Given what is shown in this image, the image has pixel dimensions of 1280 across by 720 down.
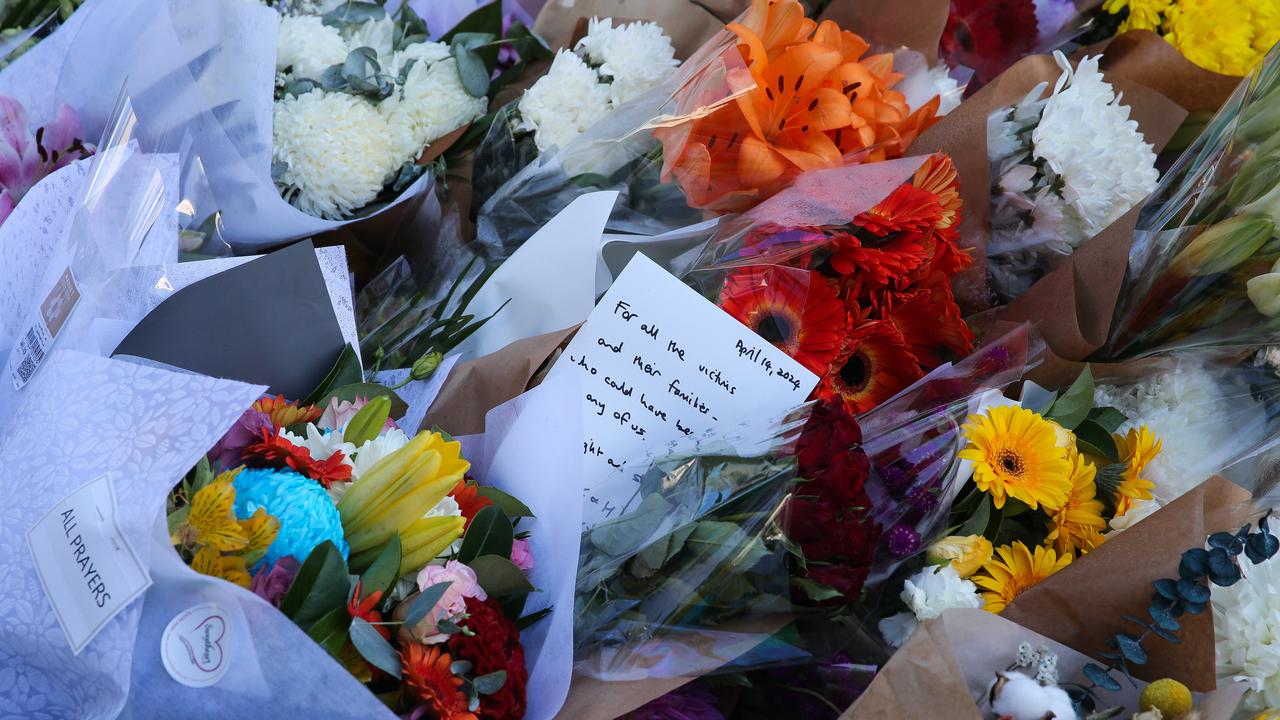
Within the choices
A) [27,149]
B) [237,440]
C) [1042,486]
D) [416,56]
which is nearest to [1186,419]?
[1042,486]

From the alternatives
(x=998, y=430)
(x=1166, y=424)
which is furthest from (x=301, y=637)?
(x=1166, y=424)

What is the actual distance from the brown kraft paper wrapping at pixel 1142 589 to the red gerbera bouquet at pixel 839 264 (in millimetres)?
232

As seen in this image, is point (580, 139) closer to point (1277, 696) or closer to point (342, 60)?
point (342, 60)

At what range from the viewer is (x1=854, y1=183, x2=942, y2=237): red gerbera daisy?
81 centimetres

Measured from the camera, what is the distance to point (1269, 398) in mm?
849

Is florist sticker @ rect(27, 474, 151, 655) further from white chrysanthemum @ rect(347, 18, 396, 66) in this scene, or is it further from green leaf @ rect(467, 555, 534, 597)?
white chrysanthemum @ rect(347, 18, 396, 66)

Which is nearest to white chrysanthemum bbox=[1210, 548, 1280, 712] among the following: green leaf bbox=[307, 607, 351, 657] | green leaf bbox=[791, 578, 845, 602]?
green leaf bbox=[791, 578, 845, 602]

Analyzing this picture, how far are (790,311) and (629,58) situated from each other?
0.39 meters

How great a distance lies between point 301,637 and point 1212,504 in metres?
0.63

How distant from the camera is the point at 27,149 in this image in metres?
0.83

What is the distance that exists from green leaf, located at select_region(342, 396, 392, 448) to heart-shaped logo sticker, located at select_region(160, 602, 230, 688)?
0.17m

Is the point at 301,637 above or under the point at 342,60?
under

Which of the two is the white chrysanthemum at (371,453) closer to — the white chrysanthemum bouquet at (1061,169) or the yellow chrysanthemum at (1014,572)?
the yellow chrysanthemum at (1014,572)

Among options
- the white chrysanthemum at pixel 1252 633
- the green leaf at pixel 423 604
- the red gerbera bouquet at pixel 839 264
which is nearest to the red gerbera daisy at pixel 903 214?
the red gerbera bouquet at pixel 839 264
